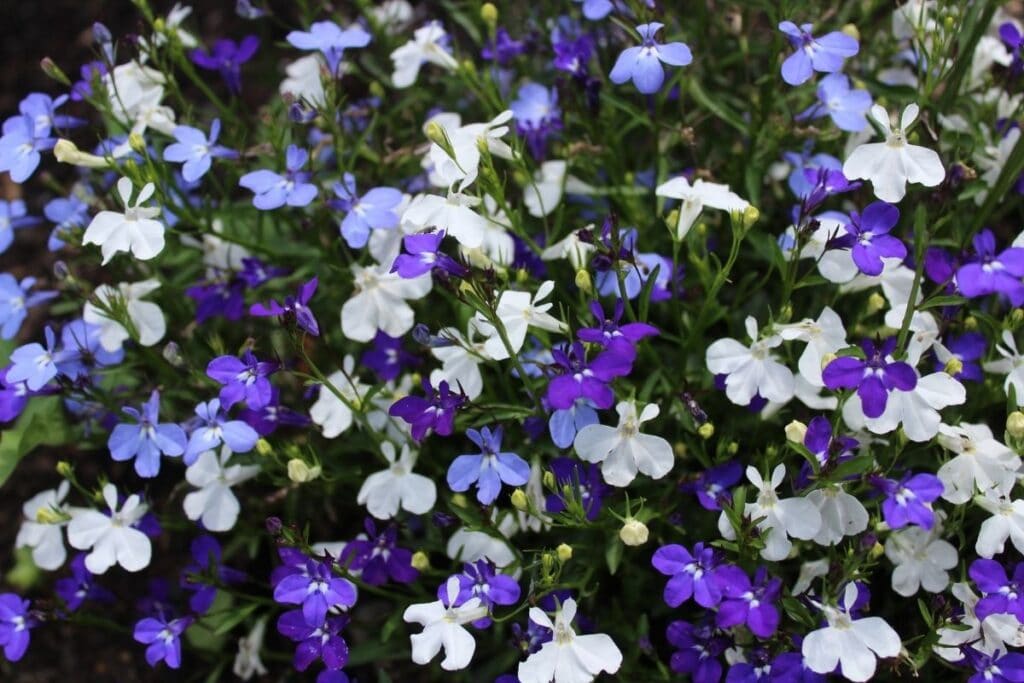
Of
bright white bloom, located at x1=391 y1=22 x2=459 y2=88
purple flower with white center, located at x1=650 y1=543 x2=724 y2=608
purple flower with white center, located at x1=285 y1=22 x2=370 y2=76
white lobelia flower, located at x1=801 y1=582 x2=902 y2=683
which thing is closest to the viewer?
white lobelia flower, located at x1=801 y1=582 x2=902 y2=683

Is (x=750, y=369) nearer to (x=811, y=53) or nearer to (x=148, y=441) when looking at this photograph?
(x=811, y=53)

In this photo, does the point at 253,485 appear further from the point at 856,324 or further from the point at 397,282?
the point at 856,324

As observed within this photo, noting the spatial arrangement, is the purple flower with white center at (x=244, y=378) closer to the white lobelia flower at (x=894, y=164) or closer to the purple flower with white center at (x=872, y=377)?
the purple flower with white center at (x=872, y=377)

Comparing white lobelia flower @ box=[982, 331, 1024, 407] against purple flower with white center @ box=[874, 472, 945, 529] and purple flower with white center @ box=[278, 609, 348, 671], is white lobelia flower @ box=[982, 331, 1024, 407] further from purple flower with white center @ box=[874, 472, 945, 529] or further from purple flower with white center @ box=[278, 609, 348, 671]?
purple flower with white center @ box=[278, 609, 348, 671]

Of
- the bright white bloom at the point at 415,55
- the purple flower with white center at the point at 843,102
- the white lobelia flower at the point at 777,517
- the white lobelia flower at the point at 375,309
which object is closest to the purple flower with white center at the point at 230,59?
the bright white bloom at the point at 415,55

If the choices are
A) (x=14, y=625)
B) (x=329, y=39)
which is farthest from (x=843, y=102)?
(x=14, y=625)

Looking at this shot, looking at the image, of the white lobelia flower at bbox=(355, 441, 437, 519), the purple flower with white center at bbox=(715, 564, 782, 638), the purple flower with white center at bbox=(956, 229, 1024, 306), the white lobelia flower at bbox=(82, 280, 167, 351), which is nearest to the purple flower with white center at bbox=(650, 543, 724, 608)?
the purple flower with white center at bbox=(715, 564, 782, 638)
